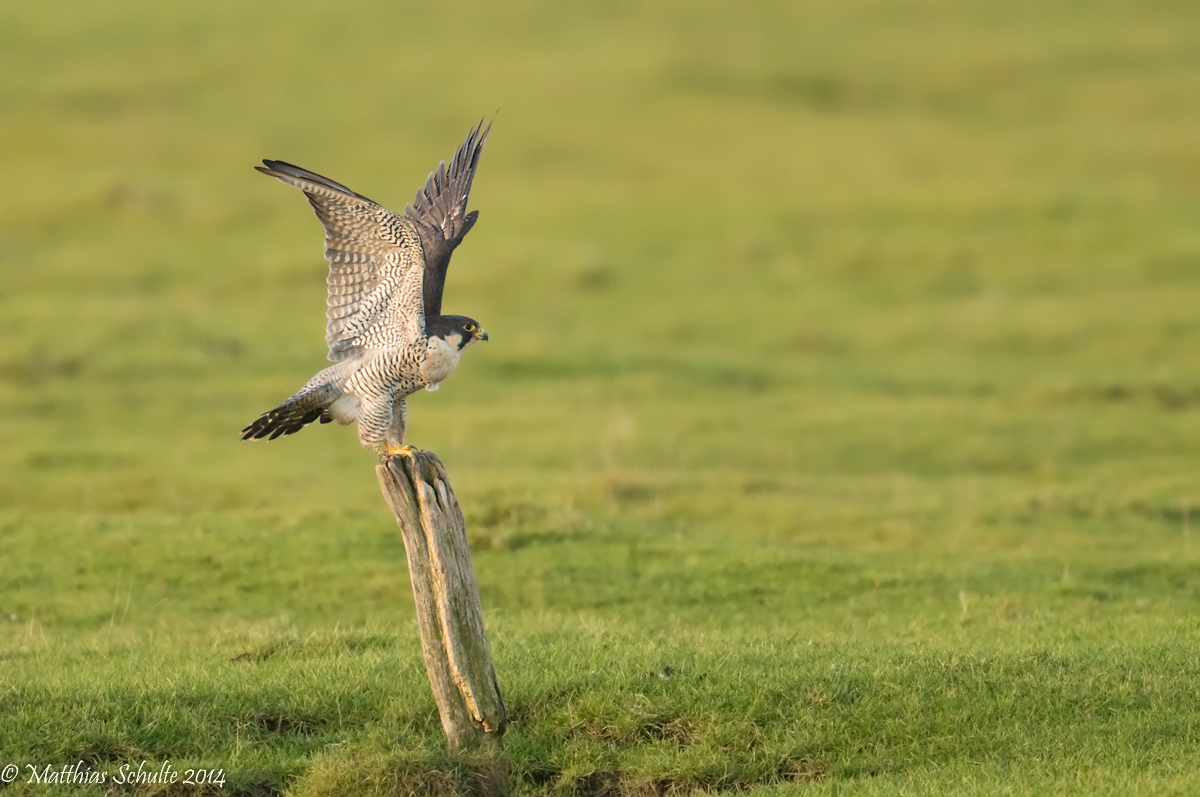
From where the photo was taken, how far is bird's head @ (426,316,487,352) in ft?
24.4

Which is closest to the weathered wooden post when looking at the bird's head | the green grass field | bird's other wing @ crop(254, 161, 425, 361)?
the green grass field

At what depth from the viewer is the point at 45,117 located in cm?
3819

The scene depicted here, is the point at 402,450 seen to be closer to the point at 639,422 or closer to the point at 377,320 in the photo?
the point at 377,320

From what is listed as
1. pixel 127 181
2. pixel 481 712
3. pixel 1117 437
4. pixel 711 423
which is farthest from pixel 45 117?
pixel 481 712

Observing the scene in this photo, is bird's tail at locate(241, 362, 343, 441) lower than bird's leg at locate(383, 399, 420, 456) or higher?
higher

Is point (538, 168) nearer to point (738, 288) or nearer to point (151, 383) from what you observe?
point (738, 288)

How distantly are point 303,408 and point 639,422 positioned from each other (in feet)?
34.4

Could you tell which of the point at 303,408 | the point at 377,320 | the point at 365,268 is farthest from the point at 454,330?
the point at 303,408

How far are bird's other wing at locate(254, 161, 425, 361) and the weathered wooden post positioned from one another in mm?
727

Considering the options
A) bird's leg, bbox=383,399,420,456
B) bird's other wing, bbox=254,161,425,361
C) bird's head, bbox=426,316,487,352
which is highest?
bird's other wing, bbox=254,161,425,361

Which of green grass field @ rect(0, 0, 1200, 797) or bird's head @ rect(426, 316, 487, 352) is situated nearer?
bird's head @ rect(426, 316, 487, 352)

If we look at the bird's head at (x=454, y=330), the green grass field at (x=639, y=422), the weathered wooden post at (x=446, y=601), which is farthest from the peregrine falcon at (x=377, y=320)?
the green grass field at (x=639, y=422)

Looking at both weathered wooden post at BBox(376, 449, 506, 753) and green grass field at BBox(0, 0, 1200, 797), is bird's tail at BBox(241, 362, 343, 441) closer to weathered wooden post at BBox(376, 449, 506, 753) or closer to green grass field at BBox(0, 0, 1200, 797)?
weathered wooden post at BBox(376, 449, 506, 753)

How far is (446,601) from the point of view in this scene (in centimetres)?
750
